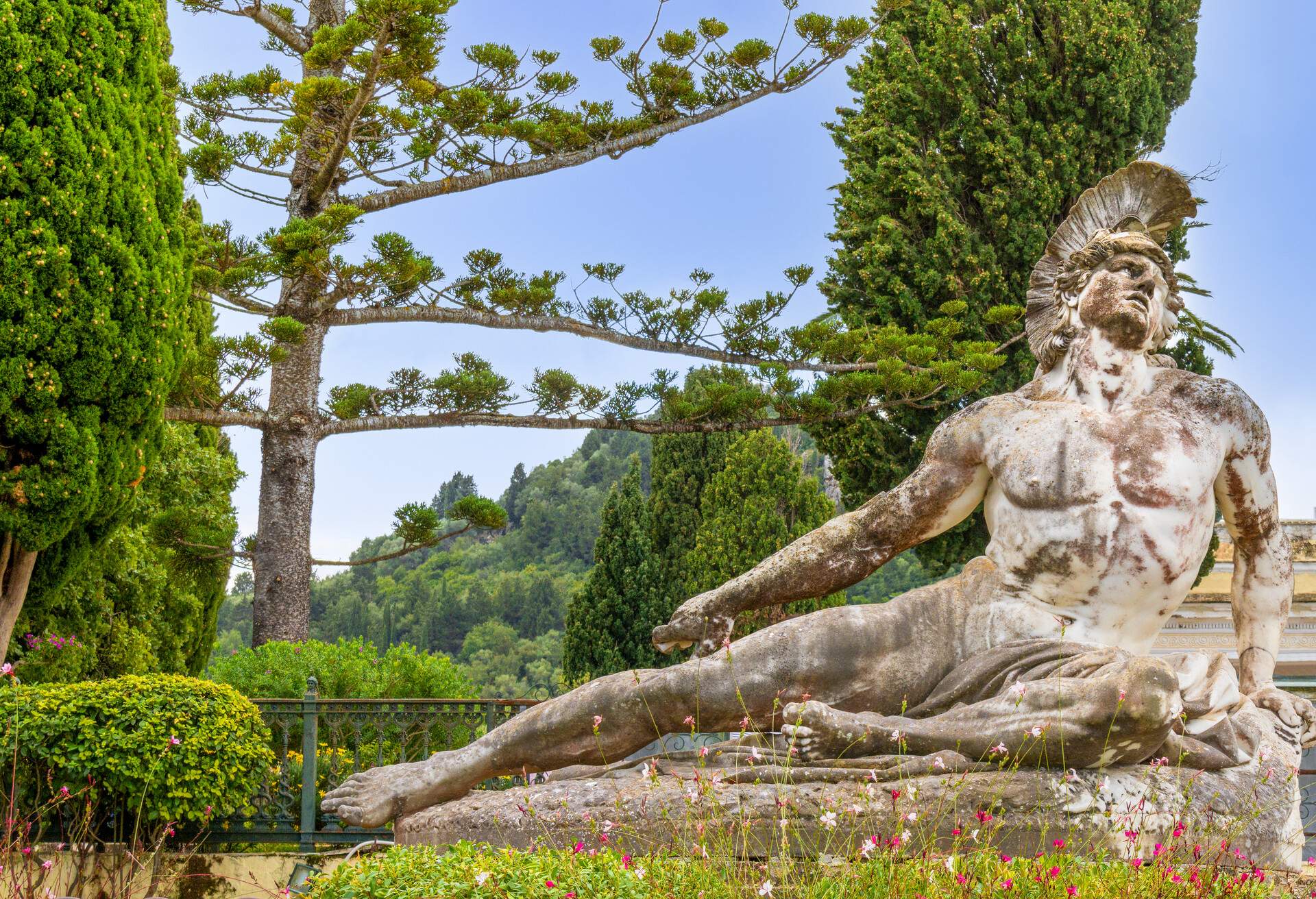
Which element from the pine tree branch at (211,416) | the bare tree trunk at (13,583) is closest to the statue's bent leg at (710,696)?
the bare tree trunk at (13,583)

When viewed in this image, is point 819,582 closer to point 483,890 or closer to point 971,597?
point 971,597

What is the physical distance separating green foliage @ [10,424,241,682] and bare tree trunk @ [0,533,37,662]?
3.10ft

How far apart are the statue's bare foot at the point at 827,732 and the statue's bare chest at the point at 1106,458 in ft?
2.86

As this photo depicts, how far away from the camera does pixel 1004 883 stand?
2.74 meters

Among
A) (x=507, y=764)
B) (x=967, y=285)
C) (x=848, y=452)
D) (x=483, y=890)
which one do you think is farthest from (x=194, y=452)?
(x=483, y=890)

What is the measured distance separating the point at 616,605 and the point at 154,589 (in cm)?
851

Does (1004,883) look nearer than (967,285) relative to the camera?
Yes

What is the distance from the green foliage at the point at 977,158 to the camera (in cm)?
1331

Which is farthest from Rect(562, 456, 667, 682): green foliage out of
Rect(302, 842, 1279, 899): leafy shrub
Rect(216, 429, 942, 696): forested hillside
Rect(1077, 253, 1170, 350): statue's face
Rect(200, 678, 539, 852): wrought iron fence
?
Rect(302, 842, 1279, 899): leafy shrub

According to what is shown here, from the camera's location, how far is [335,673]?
9.56m

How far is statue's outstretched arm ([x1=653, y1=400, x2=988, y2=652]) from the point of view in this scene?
397 centimetres

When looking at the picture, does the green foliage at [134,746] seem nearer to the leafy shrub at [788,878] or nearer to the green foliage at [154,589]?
the green foliage at [154,589]

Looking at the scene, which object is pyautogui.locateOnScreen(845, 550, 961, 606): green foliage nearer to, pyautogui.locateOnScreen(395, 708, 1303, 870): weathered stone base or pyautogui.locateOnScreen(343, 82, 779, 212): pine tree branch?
pyautogui.locateOnScreen(343, 82, 779, 212): pine tree branch

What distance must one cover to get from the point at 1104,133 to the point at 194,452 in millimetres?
9724
